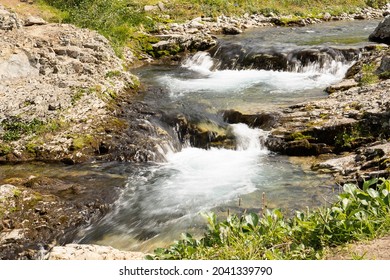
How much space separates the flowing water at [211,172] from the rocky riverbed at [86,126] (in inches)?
23.2

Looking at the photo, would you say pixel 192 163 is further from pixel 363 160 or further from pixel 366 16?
pixel 366 16

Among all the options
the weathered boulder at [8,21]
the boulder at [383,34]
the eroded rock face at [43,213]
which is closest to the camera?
the eroded rock face at [43,213]

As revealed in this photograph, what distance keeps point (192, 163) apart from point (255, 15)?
32139 mm

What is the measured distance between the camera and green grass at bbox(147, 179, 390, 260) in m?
4.20

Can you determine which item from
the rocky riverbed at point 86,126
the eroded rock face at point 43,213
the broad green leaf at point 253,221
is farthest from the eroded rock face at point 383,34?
the broad green leaf at point 253,221

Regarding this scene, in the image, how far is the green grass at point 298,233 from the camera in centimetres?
420

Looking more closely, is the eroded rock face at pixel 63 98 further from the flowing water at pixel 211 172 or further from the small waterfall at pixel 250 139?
the small waterfall at pixel 250 139

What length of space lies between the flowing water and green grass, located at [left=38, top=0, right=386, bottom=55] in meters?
5.28

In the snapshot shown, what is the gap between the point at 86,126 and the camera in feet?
44.6

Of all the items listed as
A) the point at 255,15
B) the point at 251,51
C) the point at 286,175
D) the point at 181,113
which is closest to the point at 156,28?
the point at 251,51

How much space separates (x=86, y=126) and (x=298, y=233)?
418 inches

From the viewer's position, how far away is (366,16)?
44.5 meters

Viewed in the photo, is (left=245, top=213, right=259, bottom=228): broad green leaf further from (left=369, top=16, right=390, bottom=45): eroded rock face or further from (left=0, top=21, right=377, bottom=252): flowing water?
(left=369, top=16, right=390, bottom=45): eroded rock face

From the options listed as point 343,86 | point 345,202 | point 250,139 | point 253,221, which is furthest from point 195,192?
point 343,86
